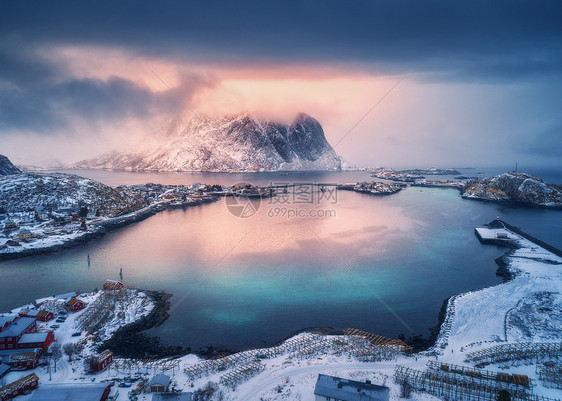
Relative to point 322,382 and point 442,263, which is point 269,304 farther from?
point 442,263

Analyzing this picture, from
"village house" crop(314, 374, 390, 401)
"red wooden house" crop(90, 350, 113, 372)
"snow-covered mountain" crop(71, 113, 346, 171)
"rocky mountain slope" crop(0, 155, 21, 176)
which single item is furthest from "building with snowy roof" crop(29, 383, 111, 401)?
"snow-covered mountain" crop(71, 113, 346, 171)

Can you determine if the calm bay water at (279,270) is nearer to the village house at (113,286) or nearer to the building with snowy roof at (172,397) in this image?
the village house at (113,286)

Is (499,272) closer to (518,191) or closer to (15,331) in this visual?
(15,331)

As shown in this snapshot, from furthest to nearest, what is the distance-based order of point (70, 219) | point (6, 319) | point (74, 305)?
point (70, 219)
point (74, 305)
point (6, 319)

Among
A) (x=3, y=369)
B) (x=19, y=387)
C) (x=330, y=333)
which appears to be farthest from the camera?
(x=330, y=333)

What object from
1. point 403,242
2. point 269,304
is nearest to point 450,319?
point 269,304

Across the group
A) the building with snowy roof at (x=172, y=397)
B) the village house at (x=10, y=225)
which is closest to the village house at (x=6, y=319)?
the building with snowy roof at (x=172, y=397)

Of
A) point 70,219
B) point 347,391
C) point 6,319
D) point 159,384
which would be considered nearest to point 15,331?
point 6,319
